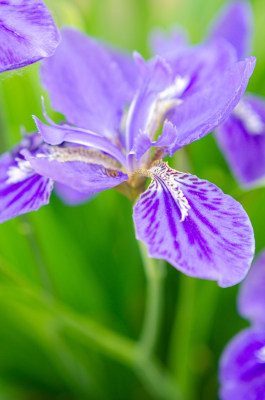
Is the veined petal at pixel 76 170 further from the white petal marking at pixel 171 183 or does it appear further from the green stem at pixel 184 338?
the green stem at pixel 184 338

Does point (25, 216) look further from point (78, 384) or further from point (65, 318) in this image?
point (78, 384)

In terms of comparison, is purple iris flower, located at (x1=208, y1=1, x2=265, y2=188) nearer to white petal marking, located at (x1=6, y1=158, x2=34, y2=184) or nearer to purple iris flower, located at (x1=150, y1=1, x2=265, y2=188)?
purple iris flower, located at (x1=150, y1=1, x2=265, y2=188)

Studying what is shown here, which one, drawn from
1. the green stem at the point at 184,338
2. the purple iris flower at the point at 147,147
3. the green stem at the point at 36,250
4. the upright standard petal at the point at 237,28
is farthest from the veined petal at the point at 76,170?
the upright standard petal at the point at 237,28

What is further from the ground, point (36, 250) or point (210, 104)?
point (210, 104)

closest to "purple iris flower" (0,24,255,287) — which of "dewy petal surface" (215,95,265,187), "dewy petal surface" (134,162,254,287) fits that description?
"dewy petal surface" (134,162,254,287)

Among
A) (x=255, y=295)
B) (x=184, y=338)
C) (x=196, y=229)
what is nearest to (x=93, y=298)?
(x=184, y=338)

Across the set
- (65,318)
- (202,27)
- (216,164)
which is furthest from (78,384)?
(202,27)

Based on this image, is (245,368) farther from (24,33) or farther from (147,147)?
(24,33)
